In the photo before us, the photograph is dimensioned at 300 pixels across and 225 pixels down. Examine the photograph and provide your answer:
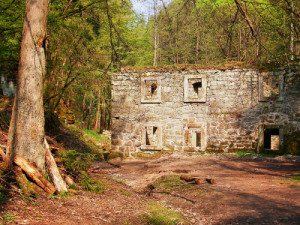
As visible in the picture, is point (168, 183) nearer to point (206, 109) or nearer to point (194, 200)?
point (194, 200)

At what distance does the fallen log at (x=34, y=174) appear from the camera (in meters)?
4.69

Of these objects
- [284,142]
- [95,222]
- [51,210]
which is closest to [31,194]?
[51,210]

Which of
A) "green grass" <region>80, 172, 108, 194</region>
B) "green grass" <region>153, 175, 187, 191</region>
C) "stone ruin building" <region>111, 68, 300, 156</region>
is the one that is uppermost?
"stone ruin building" <region>111, 68, 300, 156</region>

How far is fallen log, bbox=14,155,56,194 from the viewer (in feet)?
15.4

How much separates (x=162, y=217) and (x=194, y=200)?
156 centimetres

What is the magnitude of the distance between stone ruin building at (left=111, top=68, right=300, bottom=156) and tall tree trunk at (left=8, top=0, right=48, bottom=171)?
858cm

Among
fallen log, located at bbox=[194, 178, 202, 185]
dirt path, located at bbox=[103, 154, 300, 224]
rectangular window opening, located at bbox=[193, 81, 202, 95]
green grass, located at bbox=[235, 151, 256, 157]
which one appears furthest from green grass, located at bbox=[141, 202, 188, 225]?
rectangular window opening, located at bbox=[193, 81, 202, 95]

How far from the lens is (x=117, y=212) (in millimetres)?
4797

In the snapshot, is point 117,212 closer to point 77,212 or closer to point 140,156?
point 77,212

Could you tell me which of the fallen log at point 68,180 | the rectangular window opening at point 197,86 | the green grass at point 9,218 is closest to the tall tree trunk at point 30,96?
the fallen log at point 68,180

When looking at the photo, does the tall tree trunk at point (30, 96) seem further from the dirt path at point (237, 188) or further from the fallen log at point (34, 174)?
the dirt path at point (237, 188)

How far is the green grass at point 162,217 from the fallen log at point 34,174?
5.97 ft

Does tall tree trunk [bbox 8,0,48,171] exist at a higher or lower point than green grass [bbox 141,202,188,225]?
higher

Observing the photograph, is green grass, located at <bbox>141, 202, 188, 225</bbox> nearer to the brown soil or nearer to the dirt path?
the brown soil
